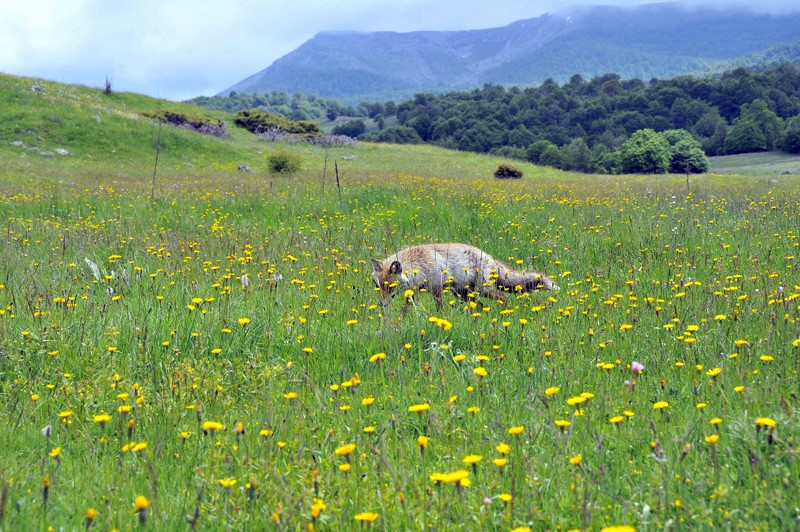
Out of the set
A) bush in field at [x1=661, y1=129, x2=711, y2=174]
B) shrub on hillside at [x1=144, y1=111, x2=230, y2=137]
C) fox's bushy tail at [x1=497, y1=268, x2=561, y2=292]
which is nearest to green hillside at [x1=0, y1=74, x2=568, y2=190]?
shrub on hillside at [x1=144, y1=111, x2=230, y2=137]

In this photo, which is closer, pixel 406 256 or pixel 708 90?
pixel 406 256

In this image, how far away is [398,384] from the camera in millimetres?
3760

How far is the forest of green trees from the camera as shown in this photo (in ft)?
250

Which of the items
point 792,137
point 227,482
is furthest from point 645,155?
point 227,482

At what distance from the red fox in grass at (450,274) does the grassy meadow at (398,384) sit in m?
0.29

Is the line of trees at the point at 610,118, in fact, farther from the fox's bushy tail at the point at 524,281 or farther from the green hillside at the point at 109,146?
the fox's bushy tail at the point at 524,281

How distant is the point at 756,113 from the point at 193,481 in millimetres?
92730

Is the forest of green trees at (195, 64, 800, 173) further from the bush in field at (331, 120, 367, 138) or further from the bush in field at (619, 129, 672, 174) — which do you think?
the bush in field at (331, 120, 367, 138)

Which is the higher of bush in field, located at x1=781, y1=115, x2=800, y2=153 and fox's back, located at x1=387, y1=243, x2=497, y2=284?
bush in field, located at x1=781, y1=115, x2=800, y2=153

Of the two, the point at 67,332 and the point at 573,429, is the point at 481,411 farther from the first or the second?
the point at 67,332

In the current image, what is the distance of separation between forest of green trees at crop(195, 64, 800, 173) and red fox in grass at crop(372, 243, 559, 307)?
66.1 metres

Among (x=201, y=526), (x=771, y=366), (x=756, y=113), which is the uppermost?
(x=756, y=113)

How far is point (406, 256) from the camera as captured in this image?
22.1ft

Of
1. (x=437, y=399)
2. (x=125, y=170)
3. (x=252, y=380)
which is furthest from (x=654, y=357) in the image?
(x=125, y=170)
